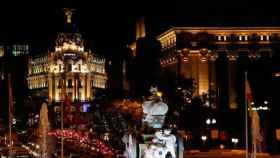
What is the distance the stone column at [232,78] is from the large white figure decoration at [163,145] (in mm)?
61636

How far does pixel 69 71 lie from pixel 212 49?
7123cm

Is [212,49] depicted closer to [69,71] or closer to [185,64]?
[185,64]

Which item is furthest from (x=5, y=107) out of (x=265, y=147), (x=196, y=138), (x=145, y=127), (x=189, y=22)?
(x=145, y=127)

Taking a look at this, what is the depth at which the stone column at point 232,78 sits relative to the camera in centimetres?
7800

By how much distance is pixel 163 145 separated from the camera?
52.2 ft

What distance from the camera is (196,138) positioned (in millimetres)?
53500

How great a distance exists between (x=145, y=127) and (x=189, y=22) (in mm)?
67442

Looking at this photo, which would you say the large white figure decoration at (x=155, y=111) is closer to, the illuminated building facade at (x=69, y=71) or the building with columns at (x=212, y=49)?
the building with columns at (x=212, y=49)

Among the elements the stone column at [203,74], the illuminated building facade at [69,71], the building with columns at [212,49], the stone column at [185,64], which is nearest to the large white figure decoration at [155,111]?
the building with columns at [212,49]

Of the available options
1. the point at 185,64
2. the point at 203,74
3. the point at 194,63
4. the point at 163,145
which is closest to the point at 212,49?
the point at 194,63

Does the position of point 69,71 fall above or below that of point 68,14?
below

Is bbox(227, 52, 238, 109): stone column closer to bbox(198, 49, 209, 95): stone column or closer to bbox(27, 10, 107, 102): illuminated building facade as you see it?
bbox(198, 49, 209, 95): stone column

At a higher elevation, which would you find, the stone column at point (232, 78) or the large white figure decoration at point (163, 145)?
the stone column at point (232, 78)

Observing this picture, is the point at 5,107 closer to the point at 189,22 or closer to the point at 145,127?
the point at 189,22
